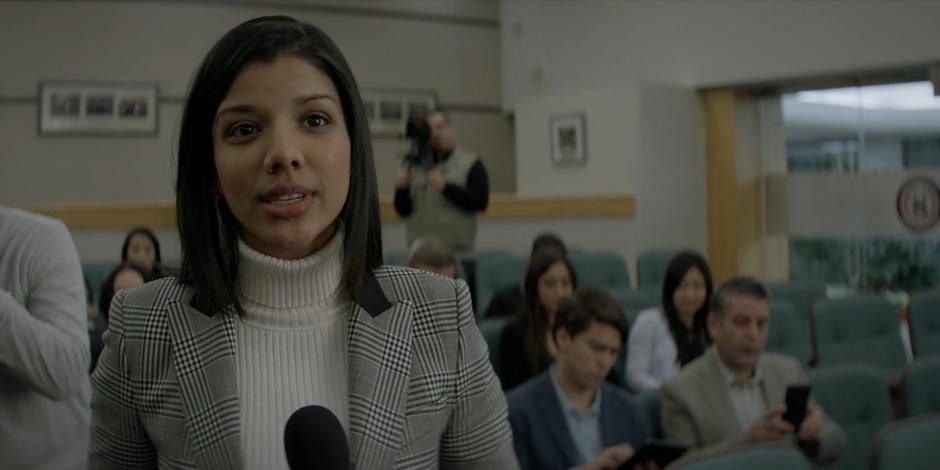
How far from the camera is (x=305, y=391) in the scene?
1078 mm

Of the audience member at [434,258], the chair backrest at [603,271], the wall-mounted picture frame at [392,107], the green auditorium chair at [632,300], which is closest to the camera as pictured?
the audience member at [434,258]

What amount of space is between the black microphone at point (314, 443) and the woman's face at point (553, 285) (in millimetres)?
3701

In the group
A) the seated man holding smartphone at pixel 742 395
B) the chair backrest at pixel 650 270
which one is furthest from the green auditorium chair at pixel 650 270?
the seated man holding smartphone at pixel 742 395

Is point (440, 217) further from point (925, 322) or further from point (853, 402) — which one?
point (853, 402)

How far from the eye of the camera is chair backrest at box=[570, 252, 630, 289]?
678 centimetres

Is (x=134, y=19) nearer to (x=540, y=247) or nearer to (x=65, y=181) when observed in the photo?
(x=65, y=181)

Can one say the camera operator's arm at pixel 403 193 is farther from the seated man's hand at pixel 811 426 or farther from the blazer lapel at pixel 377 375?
the blazer lapel at pixel 377 375

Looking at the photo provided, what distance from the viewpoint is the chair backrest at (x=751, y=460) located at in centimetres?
224

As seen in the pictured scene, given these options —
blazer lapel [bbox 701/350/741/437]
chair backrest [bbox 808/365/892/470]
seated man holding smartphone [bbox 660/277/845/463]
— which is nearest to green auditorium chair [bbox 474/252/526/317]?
seated man holding smartphone [bbox 660/277/845/463]

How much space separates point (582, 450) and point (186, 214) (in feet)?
8.09

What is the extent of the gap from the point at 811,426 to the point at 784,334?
1648 mm

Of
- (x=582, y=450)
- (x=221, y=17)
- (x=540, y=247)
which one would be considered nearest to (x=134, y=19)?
(x=221, y=17)

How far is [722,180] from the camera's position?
10.0 m

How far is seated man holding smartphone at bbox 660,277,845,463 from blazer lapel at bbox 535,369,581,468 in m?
0.47
